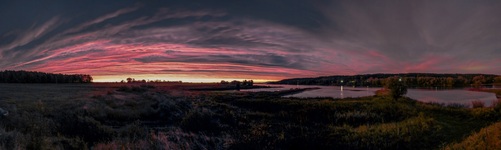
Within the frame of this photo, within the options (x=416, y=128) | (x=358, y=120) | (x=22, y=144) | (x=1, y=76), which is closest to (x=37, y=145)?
(x=22, y=144)

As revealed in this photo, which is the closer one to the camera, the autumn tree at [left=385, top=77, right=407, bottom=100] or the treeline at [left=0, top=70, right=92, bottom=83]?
the autumn tree at [left=385, top=77, right=407, bottom=100]

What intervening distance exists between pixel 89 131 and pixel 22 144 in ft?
17.6

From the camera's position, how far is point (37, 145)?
10.7 metres

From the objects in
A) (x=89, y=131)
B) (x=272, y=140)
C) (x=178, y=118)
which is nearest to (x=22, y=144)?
(x=89, y=131)

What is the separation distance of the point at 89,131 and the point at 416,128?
21.6 m

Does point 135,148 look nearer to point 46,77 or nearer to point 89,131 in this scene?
point 89,131

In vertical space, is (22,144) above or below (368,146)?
above

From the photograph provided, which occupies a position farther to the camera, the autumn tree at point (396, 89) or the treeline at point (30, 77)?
the treeline at point (30, 77)

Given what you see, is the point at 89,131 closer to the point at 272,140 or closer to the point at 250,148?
the point at 250,148

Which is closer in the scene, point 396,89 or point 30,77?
point 396,89

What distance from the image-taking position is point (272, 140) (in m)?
15.6

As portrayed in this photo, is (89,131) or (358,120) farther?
(358,120)

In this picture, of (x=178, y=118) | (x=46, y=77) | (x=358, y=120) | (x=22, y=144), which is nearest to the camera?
(x=22, y=144)

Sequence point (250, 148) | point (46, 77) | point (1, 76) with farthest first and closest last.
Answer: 1. point (46, 77)
2. point (1, 76)
3. point (250, 148)
